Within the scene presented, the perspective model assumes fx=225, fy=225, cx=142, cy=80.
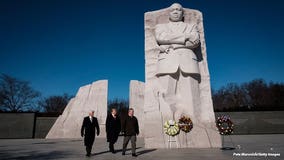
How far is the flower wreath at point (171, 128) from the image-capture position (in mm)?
7906

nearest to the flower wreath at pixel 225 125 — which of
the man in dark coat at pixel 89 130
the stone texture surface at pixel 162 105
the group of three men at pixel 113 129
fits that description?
the stone texture surface at pixel 162 105

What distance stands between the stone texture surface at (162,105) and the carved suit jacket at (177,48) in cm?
54

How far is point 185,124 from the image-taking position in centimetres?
789

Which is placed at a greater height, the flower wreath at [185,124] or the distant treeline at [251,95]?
the distant treeline at [251,95]

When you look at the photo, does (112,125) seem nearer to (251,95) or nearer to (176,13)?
(176,13)

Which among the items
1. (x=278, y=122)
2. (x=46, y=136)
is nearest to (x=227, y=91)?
(x=278, y=122)

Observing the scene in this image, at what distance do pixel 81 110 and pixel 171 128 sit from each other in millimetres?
11473

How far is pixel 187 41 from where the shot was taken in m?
8.41

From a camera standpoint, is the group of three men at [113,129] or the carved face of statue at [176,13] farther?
the carved face of statue at [176,13]

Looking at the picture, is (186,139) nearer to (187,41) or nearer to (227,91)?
(187,41)

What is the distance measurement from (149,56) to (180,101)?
225cm

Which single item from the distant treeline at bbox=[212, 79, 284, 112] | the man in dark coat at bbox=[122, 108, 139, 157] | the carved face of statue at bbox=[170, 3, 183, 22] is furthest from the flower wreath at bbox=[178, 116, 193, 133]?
the distant treeline at bbox=[212, 79, 284, 112]

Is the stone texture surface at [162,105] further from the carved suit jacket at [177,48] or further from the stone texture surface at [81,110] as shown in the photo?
the stone texture surface at [81,110]

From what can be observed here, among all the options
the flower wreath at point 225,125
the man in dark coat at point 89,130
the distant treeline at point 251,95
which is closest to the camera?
the man in dark coat at point 89,130
